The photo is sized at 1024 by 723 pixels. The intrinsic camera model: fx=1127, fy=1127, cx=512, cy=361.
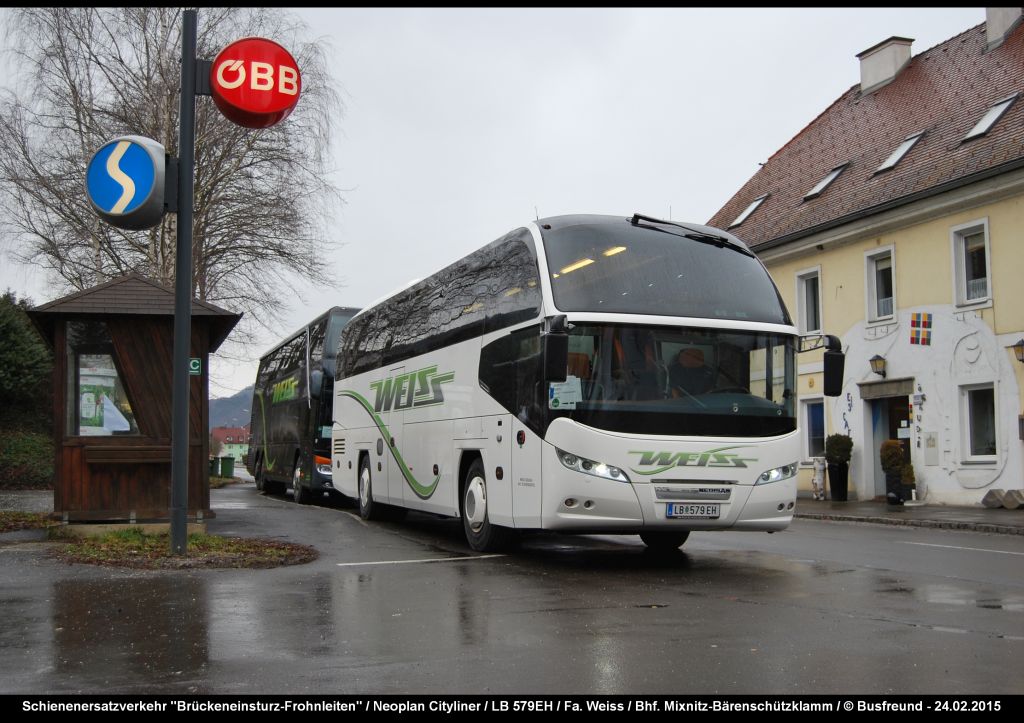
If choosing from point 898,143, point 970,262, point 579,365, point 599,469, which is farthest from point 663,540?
point 898,143

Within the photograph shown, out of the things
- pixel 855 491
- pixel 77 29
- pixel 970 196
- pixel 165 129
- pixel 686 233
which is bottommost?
pixel 855 491

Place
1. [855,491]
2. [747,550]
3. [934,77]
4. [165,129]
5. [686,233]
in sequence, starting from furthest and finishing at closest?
[165,129] → [934,77] → [855,491] → [747,550] → [686,233]

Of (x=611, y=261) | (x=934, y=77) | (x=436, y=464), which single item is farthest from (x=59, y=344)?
(x=934, y=77)

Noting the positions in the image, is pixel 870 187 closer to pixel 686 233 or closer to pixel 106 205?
pixel 686 233

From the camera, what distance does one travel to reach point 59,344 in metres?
14.1

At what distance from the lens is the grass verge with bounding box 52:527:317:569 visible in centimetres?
1112

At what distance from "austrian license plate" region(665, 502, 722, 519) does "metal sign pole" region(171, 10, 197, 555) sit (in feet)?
16.3

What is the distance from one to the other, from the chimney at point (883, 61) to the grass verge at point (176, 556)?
26516 mm

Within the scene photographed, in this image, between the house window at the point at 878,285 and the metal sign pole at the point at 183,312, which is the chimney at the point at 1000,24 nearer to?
the house window at the point at 878,285

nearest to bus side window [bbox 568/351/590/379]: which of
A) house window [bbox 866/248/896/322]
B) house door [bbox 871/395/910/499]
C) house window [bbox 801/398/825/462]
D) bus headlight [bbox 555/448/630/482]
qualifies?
bus headlight [bbox 555/448/630/482]

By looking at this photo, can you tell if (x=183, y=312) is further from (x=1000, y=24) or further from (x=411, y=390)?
(x=1000, y=24)

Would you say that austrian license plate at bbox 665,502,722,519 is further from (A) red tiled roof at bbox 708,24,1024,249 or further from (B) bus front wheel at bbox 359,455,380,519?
(A) red tiled roof at bbox 708,24,1024,249

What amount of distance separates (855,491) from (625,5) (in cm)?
2635

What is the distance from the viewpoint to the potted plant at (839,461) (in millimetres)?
28097
